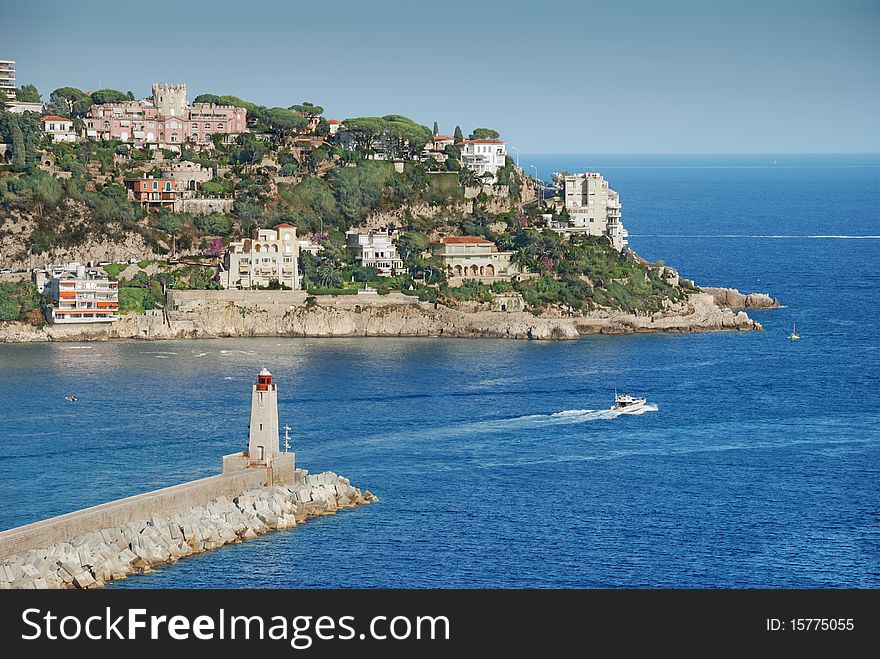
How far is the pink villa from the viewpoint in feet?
240

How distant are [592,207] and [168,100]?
2006 centimetres

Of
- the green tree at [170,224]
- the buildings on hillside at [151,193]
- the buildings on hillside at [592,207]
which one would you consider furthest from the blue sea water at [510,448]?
the buildings on hillside at [151,193]

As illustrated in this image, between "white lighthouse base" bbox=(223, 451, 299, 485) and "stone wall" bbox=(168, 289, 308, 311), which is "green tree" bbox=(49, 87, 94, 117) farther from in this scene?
"white lighthouse base" bbox=(223, 451, 299, 485)

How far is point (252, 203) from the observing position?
220ft

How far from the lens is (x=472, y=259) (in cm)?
6375

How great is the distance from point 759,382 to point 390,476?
16.8m

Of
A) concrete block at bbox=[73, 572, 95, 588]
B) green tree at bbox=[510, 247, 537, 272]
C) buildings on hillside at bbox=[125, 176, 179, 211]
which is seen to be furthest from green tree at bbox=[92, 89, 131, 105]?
concrete block at bbox=[73, 572, 95, 588]

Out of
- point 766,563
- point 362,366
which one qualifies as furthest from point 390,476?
point 362,366

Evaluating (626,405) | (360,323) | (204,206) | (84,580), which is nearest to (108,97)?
(204,206)

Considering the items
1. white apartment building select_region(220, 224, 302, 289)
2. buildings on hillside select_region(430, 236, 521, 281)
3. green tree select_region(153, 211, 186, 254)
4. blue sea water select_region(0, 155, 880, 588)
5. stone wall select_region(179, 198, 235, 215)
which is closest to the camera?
blue sea water select_region(0, 155, 880, 588)

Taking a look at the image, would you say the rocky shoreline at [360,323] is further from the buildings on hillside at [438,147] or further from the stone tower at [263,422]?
the stone tower at [263,422]

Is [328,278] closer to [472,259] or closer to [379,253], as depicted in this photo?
[379,253]

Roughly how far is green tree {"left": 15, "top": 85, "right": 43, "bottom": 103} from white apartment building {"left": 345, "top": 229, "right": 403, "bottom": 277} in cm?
1934

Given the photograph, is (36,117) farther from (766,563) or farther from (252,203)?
(766,563)
